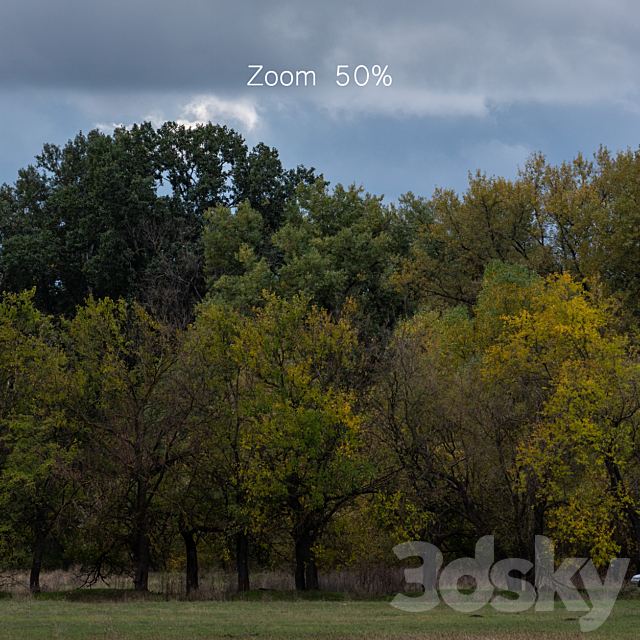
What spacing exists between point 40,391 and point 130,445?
4504 millimetres

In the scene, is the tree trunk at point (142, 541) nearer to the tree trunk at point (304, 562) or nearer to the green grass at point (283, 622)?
the green grass at point (283, 622)

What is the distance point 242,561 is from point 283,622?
12.4 meters

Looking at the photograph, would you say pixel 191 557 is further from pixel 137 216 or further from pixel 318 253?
pixel 137 216

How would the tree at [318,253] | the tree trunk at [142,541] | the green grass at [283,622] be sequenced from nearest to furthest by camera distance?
the green grass at [283,622] → the tree trunk at [142,541] → the tree at [318,253]

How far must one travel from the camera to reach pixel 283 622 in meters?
19.2

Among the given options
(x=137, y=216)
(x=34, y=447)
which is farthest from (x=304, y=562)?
(x=137, y=216)

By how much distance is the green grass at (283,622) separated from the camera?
55.0ft

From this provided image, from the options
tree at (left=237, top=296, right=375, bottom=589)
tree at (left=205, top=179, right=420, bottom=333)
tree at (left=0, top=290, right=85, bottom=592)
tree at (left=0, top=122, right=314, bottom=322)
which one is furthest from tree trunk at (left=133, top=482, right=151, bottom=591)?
tree at (left=0, top=122, right=314, bottom=322)

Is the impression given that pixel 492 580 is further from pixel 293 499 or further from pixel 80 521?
pixel 80 521

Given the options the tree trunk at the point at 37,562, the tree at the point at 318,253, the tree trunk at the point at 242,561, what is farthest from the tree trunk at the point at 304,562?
the tree at the point at 318,253

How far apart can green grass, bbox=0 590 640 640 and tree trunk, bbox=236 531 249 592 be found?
616 cm

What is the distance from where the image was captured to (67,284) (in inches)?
2468

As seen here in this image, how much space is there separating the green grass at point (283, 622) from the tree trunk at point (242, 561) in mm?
6162

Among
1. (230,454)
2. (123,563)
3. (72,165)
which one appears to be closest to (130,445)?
(230,454)
